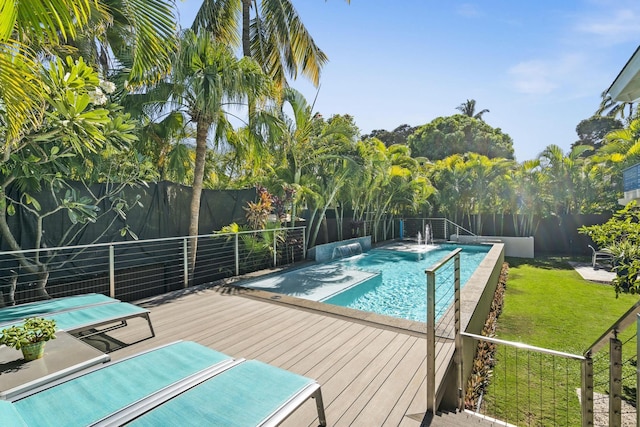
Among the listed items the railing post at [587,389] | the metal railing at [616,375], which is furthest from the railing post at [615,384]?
the railing post at [587,389]

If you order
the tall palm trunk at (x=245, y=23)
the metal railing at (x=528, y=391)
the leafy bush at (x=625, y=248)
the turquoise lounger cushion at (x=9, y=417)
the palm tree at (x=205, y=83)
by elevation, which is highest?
the tall palm trunk at (x=245, y=23)

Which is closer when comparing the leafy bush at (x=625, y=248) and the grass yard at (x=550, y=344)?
the leafy bush at (x=625, y=248)

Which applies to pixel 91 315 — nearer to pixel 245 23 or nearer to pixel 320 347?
pixel 320 347

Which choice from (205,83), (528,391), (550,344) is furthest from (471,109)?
(528,391)

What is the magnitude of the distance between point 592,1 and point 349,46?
5343 mm

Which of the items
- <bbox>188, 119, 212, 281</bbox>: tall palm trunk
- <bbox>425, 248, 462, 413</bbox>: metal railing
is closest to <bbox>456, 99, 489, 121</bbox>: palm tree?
<bbox>188, 119, 212, 281</bbox>: tall palm trunk

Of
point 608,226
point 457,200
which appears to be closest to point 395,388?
point 608,226

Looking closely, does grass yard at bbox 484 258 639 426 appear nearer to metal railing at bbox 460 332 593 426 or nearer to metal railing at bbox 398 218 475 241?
metal railing at bbox 460 332 593 426

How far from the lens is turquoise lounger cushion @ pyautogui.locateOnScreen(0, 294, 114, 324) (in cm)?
Answer: 329

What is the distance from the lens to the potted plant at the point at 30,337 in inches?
86.5

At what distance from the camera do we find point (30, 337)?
226 centimetres

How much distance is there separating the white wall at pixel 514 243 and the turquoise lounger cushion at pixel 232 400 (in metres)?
13.6

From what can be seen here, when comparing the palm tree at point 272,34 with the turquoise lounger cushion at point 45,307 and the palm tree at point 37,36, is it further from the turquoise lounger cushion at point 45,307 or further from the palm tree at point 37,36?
the turquoise lounger cushion at point 45,307

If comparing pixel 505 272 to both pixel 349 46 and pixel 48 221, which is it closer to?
pixel 349 46
